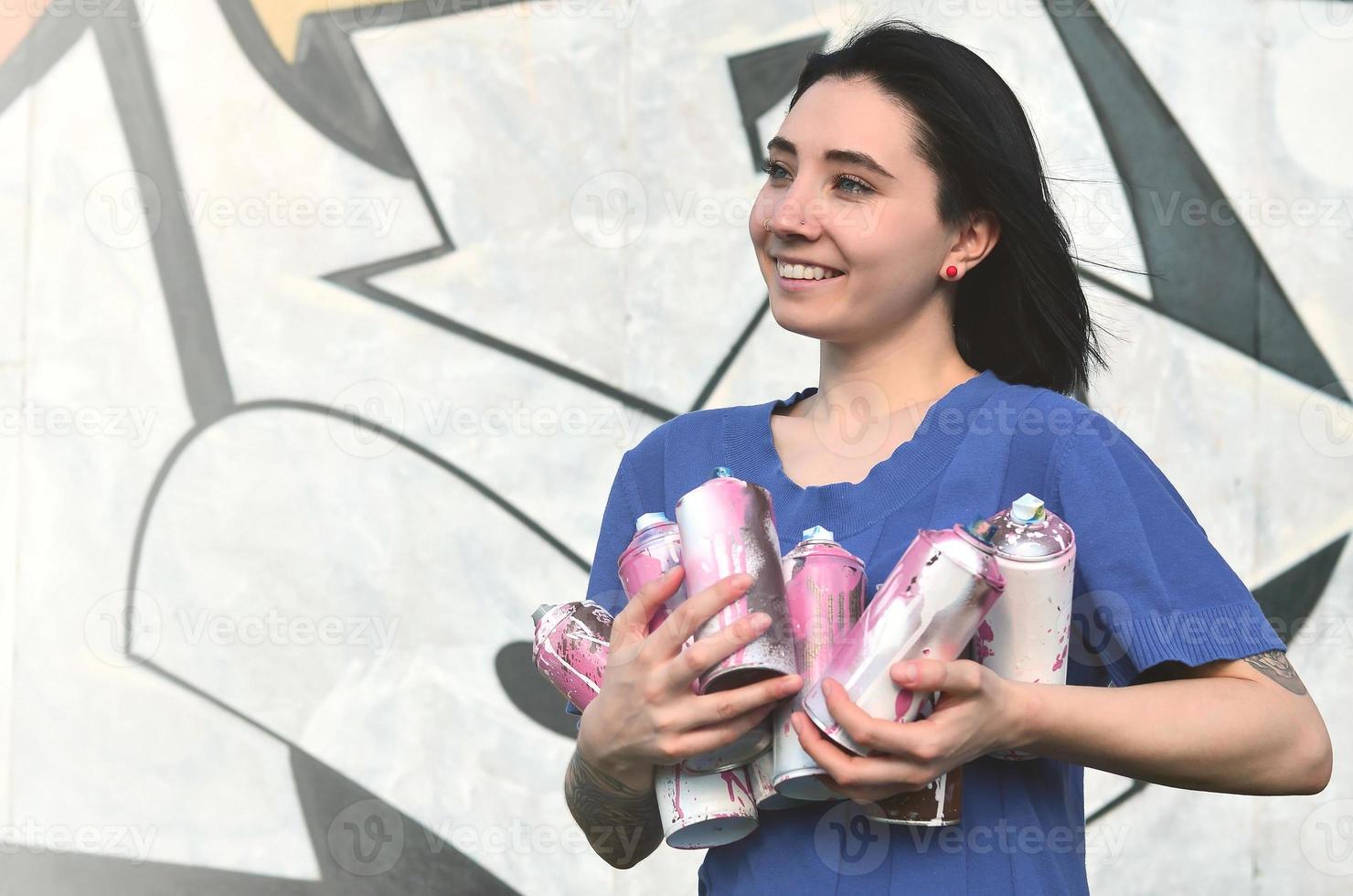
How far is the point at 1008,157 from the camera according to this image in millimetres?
1510

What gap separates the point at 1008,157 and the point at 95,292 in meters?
2.71

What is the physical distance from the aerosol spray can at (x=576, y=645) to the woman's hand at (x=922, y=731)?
0.28 m

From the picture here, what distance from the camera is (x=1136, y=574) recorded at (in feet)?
4.19

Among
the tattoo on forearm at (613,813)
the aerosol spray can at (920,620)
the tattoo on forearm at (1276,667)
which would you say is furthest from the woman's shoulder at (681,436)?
the tattoo on forearm at (1276,667)

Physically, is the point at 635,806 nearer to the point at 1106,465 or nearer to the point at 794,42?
the point at 1106,465

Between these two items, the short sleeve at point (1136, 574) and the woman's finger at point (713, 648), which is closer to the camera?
the woman's finger at point (713, 648)

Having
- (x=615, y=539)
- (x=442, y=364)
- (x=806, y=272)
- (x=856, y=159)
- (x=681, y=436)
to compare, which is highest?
(x=442, y=364)

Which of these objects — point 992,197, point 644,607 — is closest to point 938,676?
point 644,607

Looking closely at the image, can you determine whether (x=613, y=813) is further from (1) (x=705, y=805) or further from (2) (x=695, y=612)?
(2) (x=695, y=612)

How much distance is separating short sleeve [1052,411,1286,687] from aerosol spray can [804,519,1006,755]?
20 cm

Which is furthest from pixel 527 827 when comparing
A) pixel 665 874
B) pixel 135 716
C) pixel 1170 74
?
Result: pixel 1170 74

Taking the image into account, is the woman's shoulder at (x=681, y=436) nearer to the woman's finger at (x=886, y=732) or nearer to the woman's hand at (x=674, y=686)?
the woman's hand at (x=674, y=686)

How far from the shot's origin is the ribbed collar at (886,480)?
140 cm

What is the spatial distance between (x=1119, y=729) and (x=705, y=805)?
15.3 inches
